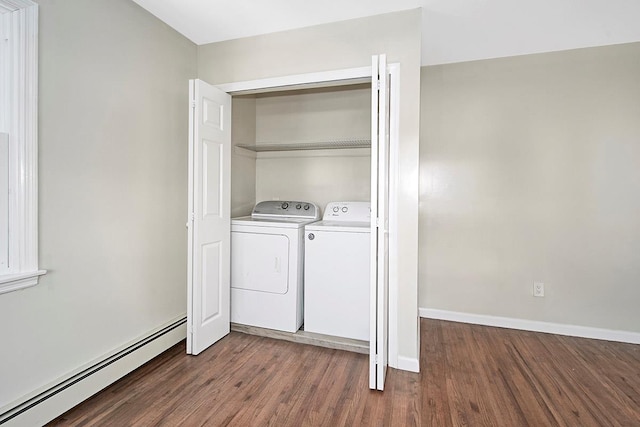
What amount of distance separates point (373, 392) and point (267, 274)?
3.93ft

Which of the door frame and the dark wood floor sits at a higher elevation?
the door frame

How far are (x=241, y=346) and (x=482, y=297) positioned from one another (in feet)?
7.29

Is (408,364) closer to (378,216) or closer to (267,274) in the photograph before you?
(378,216)

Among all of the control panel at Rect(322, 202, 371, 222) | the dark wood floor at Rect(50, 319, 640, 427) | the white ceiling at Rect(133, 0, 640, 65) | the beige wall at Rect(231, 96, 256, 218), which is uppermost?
the white ceiling at Rect(133, 0, 640, 65)

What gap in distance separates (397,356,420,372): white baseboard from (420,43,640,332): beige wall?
1065mm

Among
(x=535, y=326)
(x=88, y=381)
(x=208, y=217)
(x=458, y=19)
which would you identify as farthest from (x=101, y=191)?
(x=535, y=326)

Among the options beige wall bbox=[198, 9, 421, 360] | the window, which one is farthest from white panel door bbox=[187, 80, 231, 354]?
the window

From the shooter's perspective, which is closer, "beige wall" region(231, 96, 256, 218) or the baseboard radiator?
the baseboard radiator

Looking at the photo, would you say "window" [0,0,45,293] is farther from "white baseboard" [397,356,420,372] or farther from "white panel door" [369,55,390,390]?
"white baseboard" [397,356,420,372]

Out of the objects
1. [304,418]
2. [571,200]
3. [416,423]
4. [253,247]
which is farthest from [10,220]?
[571,200]

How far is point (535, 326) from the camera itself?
110 inches

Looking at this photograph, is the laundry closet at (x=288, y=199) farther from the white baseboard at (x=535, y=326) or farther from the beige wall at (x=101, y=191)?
the white baseboard at (x=535, y=326)

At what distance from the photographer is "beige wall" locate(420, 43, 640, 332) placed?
2596 mm

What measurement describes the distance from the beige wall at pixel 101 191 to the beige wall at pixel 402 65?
38.6 inches
